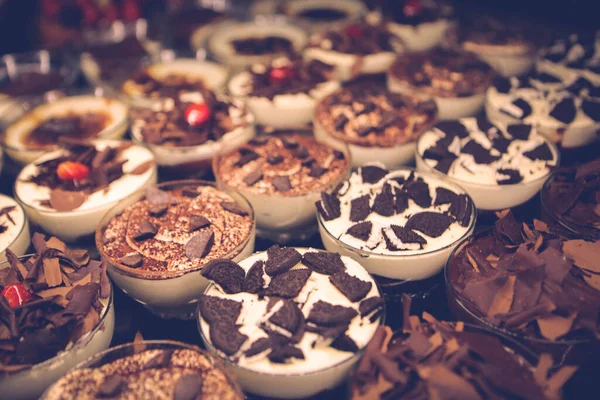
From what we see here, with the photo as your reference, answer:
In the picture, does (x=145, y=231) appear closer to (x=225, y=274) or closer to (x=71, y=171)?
(x=225, y=274)

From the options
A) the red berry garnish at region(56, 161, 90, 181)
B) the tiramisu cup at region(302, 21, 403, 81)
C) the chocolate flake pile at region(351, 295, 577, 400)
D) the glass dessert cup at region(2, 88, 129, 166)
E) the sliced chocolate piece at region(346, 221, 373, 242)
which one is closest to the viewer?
the chocolate flake pile at region(351, 295, 577, 400)

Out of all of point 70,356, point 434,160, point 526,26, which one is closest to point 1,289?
point 70,356

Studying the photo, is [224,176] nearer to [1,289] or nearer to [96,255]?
[96,255]

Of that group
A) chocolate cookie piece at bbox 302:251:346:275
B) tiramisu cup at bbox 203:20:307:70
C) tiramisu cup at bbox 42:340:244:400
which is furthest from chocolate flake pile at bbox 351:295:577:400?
tiramisu cup at bbox 203:20:307:70

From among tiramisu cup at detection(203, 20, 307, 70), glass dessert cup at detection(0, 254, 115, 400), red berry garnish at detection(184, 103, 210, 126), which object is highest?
tiramisu cup at detection(203, 20, 307, 70)

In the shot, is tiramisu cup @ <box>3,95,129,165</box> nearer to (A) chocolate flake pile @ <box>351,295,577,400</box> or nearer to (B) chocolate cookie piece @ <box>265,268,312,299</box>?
(B) chocolate cookie piece @ <box>265,268,312,299</box>

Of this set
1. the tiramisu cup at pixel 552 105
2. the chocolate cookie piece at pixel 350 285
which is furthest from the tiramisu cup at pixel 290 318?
the tiramisu cup at pixel 552 105

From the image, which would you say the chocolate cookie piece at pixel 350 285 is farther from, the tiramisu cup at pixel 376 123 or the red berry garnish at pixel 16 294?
the red berry garnish at pixel 16 294

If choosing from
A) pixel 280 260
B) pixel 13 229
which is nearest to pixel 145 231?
pixel 280 260
